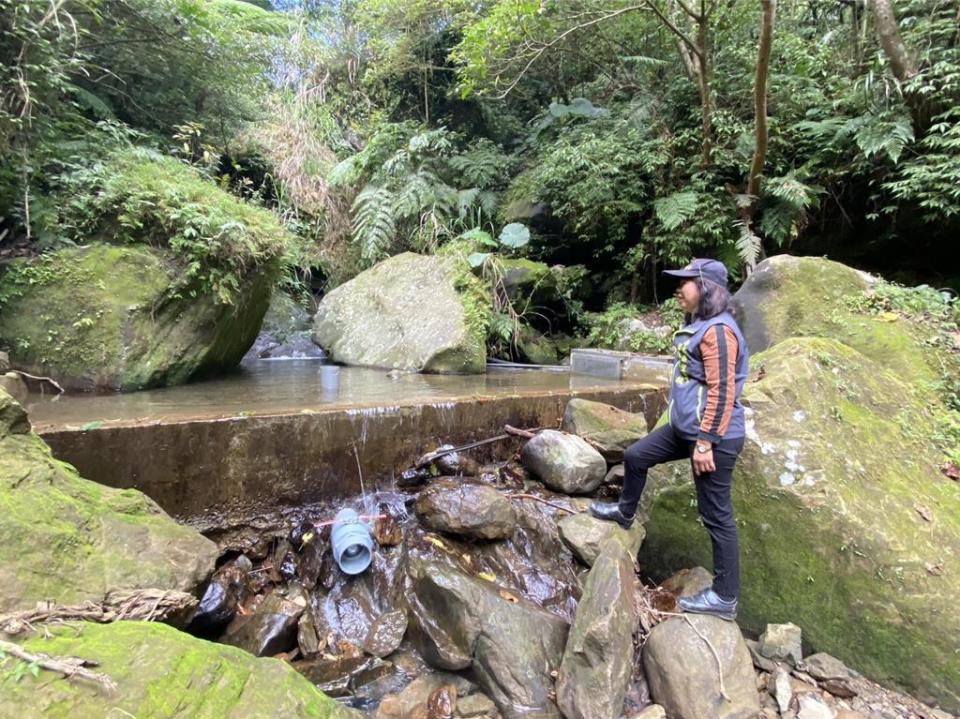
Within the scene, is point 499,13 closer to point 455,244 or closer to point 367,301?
point 455,244

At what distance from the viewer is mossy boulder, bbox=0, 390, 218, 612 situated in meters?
2.15

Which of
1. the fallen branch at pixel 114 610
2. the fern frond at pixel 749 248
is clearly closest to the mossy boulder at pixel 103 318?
the fallen branch at pixel 114 610

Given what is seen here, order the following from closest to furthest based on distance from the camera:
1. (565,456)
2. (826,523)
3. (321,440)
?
1. (826,523)
2. (321,440)
3. (565,456)

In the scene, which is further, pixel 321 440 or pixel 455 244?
pixel 455 244

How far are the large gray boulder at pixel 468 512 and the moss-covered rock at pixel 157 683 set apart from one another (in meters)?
1.67

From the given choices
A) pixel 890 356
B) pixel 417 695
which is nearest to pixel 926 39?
pixel 890 356

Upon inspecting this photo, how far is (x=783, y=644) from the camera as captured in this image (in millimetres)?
2795

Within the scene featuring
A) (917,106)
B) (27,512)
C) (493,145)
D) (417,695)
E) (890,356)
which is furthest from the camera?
(493,145)

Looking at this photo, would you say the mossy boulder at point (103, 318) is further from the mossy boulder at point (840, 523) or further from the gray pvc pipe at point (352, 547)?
the mossy boulder at point (840, 523)

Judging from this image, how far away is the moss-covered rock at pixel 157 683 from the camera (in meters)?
1.53

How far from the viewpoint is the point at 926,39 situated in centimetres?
708

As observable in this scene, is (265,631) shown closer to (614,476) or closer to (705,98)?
(614,476)

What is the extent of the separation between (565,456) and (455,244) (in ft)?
19.0

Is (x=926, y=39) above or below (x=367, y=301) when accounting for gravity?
above
